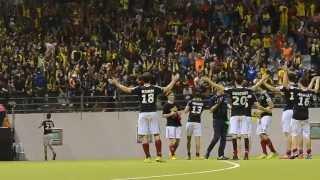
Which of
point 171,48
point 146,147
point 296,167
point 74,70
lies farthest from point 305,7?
point 296,167

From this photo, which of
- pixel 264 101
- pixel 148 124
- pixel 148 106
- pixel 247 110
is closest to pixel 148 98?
pixel 148 106

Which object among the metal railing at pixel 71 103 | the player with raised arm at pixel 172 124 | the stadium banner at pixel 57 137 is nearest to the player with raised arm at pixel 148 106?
the player with raised arm at pixel 172 124

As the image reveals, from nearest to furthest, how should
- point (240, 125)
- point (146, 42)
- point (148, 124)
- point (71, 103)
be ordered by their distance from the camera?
point (148, 124), point (240, 125), point (71, 103), point (146, 42)

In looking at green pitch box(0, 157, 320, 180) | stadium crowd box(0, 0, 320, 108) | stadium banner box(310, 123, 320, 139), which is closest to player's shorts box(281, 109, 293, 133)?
green pitch box(0, 157, 320, 180)

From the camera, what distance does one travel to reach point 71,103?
105 feet

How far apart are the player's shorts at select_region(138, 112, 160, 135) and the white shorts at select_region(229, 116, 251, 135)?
9.22ft

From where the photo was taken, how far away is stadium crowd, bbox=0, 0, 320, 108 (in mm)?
31906

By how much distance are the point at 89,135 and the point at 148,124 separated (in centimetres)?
1108

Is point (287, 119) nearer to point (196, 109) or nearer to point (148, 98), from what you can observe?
point (196, 109)

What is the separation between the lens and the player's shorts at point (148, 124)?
846 inches

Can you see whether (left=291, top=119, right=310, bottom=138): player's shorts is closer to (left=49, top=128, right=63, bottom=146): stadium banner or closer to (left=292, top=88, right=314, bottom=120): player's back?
(left=292, top=88, right=314, bottom=120): player's back

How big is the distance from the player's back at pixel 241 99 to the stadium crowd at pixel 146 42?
6.75 m

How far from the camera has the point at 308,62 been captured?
32094 millimetres

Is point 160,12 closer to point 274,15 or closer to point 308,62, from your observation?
point 274,15
